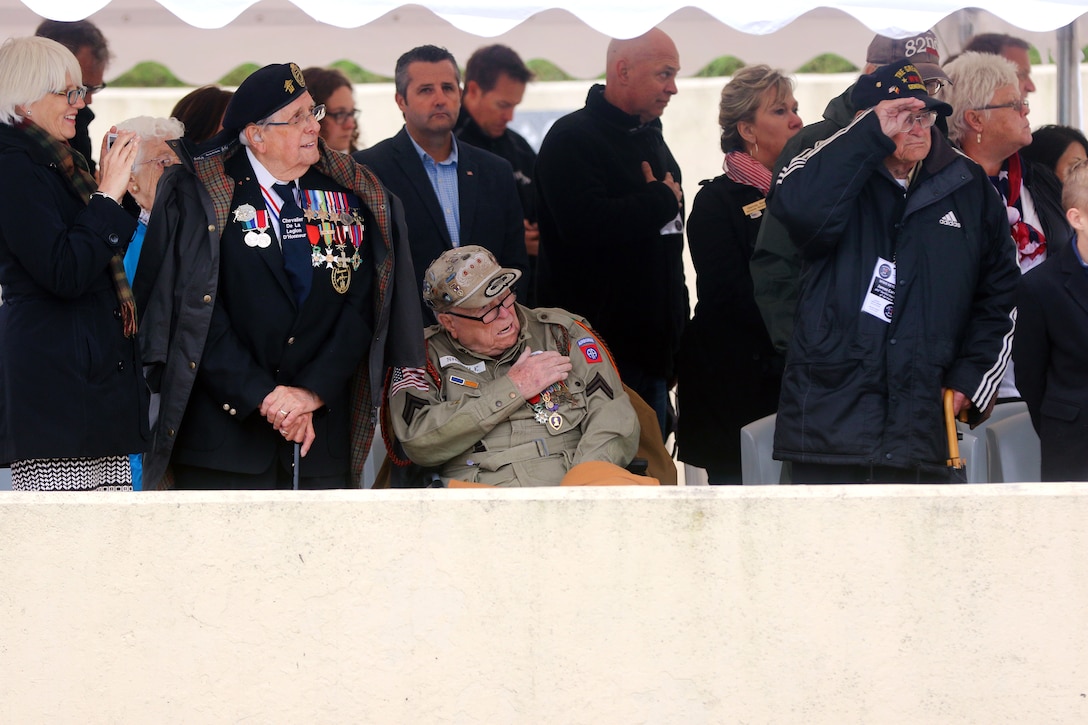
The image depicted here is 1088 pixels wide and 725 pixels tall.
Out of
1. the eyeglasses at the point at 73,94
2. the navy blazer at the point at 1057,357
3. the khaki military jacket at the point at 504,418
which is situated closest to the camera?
the eyeglasses at the point at 73,94

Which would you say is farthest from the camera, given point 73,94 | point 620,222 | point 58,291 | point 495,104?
point 495,104

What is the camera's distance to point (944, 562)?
111 inches

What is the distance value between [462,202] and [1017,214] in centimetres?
191

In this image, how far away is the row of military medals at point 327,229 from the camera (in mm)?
3416

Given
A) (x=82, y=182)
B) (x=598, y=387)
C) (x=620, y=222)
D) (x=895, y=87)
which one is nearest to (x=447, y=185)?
(x=620, y=222)

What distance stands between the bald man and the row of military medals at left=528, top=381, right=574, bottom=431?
0.88 m

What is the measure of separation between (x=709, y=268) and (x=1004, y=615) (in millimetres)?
1832

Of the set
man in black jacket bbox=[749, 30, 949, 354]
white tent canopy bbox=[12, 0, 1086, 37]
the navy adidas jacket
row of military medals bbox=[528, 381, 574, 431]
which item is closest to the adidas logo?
the navy adidas jacket

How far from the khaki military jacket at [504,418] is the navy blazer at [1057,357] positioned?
1.13 m

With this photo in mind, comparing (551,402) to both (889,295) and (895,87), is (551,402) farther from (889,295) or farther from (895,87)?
(895,87)

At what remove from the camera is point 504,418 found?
11.8 feet

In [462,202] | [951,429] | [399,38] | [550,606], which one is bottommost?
[550,606]

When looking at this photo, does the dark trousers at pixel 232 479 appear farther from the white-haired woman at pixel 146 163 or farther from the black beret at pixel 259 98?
the black beret at pixel 259 98

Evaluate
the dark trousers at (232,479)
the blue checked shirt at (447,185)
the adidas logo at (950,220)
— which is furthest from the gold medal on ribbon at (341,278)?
the adidas logo at (950,220)
